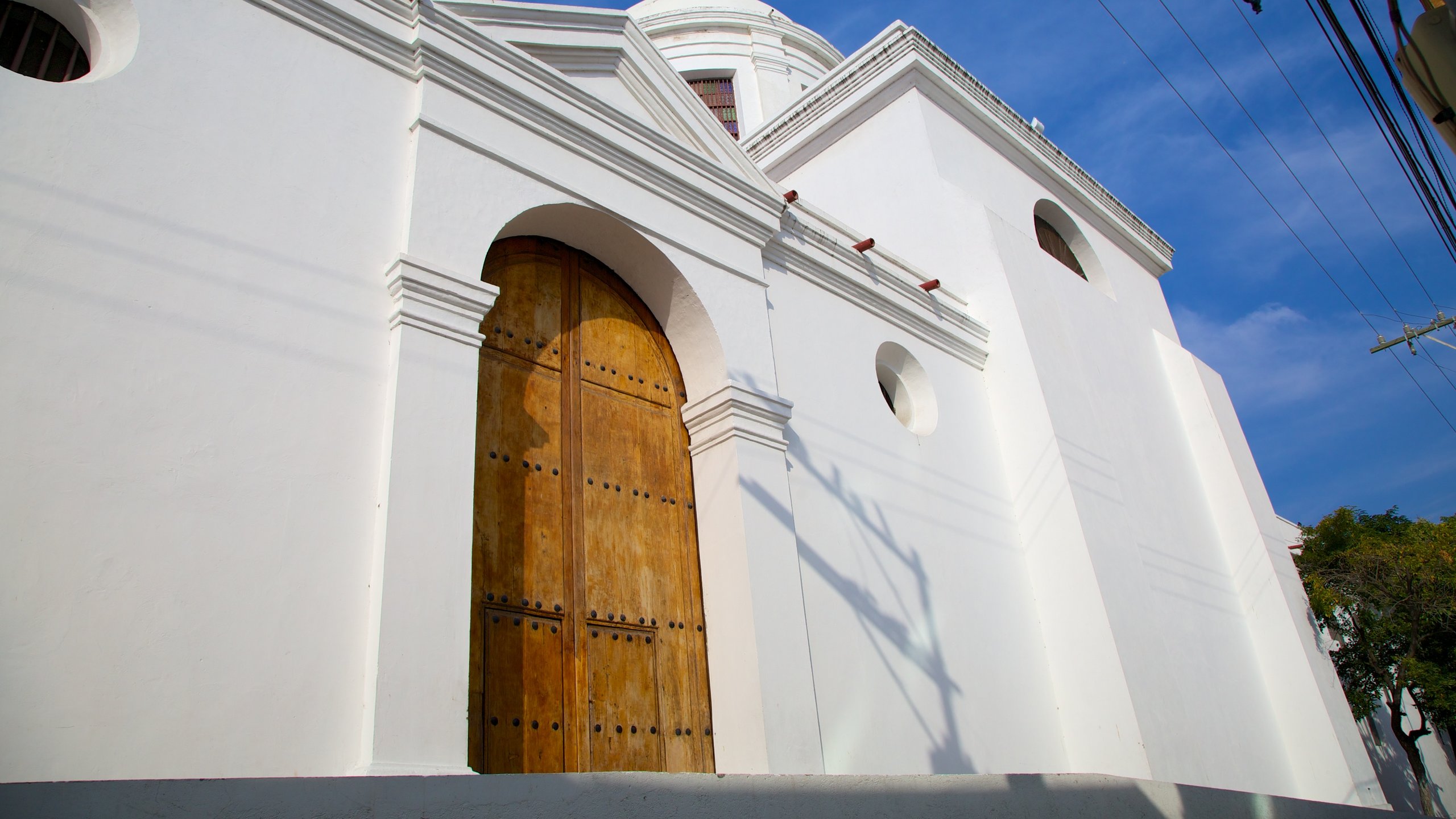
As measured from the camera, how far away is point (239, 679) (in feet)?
9.59

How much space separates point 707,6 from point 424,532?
13.0 meters


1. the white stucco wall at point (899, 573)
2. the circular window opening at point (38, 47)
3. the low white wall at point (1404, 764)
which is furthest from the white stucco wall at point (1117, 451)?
the circular window opening at point (38, 47)

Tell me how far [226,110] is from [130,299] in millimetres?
973

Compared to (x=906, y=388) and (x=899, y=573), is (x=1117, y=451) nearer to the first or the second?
(x=906, y=388)

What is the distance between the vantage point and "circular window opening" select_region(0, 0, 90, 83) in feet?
11.4

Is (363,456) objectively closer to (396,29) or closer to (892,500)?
(396,29)

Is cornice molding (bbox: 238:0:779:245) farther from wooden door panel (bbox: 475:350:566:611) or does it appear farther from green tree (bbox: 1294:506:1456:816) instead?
green tree (bbox: 1294:506:1456:816)

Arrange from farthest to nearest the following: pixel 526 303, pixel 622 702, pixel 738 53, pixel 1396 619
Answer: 1. pixel 738 53
2. pixel 1396 619
3. pixel 526 303
4. pixel 622 702

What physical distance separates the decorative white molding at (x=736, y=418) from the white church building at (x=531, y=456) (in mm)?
28

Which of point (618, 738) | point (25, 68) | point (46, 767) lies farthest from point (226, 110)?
→ point (618, 738)

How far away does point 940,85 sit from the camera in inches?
359

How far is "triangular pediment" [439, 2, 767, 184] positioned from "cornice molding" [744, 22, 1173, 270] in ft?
12.2

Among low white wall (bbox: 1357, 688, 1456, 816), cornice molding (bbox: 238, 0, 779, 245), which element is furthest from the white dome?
low white wall (bbox: 1357, 688, 1456, 816)

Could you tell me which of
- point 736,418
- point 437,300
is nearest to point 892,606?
point 736,418
